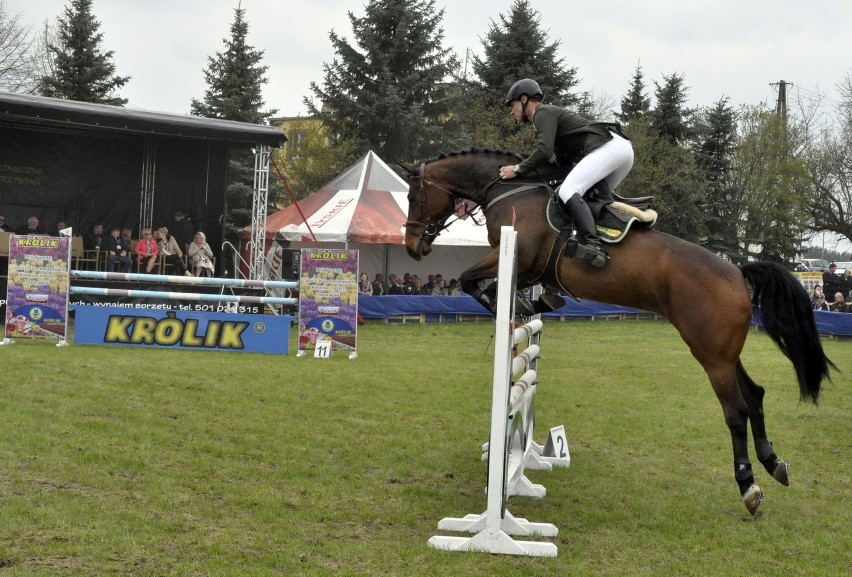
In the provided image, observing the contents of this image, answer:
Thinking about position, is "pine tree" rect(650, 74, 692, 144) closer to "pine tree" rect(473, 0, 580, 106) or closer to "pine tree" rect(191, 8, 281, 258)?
"pine tree" rect(473, 0, 580, 106)

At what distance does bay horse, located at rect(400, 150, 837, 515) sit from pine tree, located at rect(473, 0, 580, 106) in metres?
26.1

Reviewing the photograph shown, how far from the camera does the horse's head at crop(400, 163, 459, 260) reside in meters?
6.34

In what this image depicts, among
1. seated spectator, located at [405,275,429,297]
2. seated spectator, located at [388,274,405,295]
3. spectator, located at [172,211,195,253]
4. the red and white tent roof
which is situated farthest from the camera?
seated spectator, located at [405,275,429,297]

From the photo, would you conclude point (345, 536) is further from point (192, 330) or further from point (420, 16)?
point (420, 16)

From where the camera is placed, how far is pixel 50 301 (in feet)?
38.6

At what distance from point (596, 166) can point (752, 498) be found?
2240mm

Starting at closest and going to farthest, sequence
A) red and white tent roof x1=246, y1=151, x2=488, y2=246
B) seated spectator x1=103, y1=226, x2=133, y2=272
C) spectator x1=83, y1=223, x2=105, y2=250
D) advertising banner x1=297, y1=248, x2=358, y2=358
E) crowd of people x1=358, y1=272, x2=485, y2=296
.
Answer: advertising banner x1=297, y1=248, x2=358, y2=358 → seated spectator x1=103, y1=226, x2=133, y2=272 → spectator x1=83, y1=223, x2=105, y2=250 → red and white tent roof x1=246, y1=151, x2=488, y2=246 → crowd of people x1=358, y1=272, x2=485, y2=296

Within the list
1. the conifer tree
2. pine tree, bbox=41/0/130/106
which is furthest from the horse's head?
the conifer tree

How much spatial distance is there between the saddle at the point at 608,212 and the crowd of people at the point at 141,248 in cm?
1310

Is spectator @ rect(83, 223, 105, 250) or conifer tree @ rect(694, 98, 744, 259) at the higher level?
conifer tree @ rect(694, 98, 744, 259)

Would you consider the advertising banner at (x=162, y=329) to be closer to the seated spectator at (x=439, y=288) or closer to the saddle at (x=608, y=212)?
the saddle at (x=608, y=212)

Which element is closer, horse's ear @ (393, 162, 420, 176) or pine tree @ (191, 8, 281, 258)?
horse's ear @ (393, 162, 420, 176)

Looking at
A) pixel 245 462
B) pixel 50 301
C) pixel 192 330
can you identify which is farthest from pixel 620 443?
pixel 50 301

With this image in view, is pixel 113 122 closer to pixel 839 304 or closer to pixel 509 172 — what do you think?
pixel 509 172
